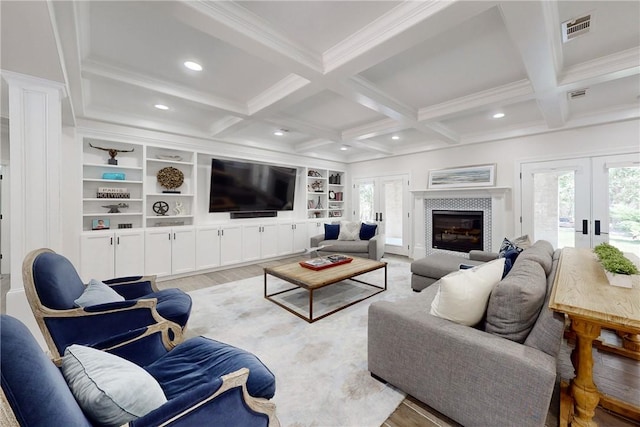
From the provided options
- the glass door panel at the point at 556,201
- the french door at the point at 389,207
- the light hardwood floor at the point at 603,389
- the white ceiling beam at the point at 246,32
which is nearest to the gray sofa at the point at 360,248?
the french door at the point at 389,207

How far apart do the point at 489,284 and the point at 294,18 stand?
2.28 m

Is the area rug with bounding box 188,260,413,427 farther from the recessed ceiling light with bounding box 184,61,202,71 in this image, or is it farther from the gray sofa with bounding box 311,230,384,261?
the recessed ceiling light with bounding box 184,61,202,71

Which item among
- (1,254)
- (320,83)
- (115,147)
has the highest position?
(320,83)

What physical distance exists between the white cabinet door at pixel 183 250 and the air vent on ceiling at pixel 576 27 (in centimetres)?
513

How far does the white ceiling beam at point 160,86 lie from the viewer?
2.50m

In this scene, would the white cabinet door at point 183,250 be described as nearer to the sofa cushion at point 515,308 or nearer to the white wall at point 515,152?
the sofa cushion at point 515,308

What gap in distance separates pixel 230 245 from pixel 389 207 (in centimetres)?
382

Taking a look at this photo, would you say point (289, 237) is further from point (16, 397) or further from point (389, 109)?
point (16, 397)

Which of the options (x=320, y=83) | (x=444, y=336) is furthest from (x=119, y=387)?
(x=320, y=83)

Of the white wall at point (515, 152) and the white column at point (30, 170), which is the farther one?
the white wall at point (515, 152)

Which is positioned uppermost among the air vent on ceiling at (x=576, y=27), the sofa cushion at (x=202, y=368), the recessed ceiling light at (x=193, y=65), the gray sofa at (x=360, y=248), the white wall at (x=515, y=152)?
the recessed ceiling light at (x=193, y=65)

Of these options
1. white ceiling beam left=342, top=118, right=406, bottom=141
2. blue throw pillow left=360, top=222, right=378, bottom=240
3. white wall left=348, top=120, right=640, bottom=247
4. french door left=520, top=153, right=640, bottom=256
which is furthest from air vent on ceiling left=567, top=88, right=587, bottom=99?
blue throw pillow left=360, top=222, right=378, bottom=240

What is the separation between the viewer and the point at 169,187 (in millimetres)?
4520

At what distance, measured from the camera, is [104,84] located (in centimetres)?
299
